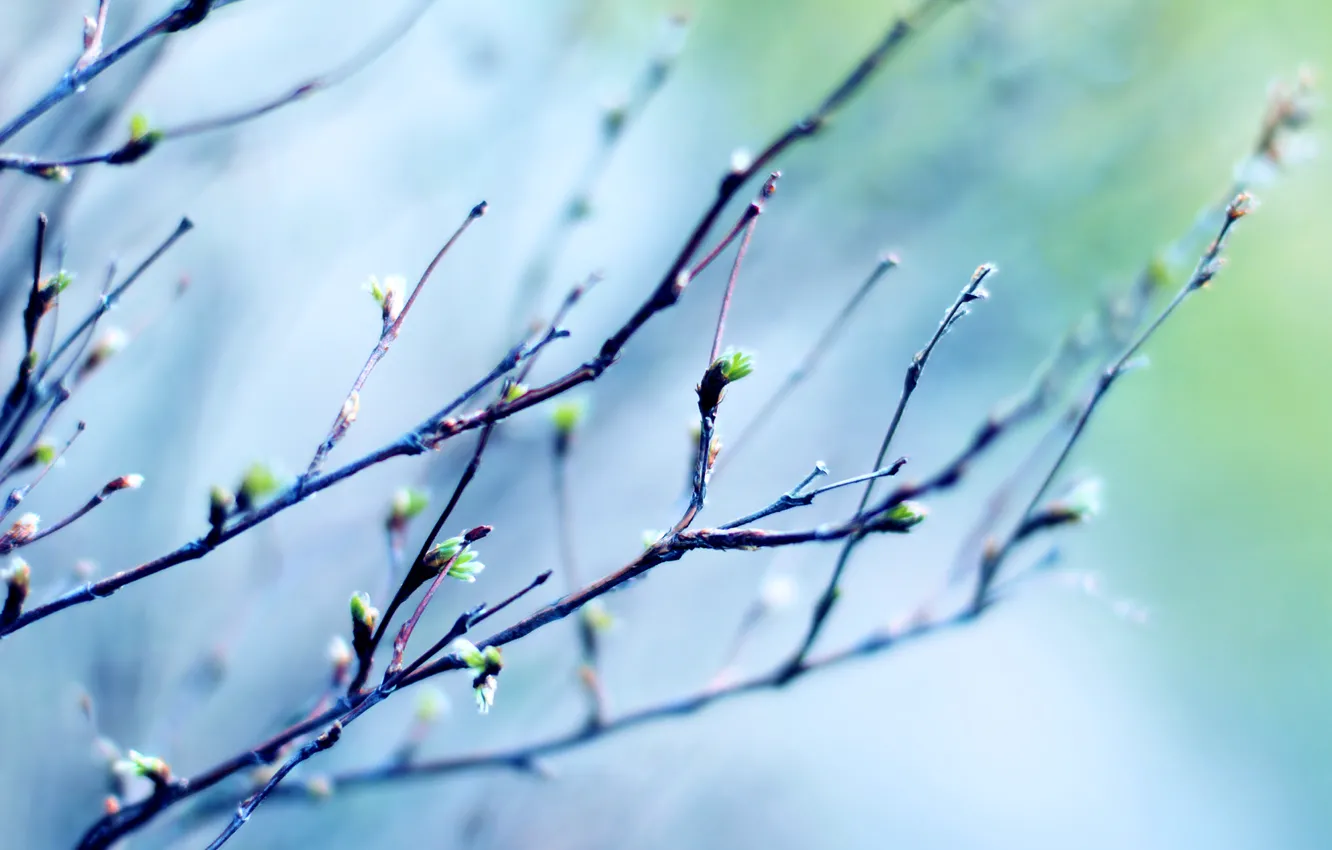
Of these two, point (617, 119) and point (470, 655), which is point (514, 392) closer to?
point (470, 655)

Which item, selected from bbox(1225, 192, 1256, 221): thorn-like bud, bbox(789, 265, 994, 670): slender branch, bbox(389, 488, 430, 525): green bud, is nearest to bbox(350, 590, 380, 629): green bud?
bbox(389, 488, 430, 525): green bud

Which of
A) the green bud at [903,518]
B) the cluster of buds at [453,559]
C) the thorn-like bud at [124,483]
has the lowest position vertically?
the green bud at [903,518]

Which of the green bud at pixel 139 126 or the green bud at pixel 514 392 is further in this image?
the green bud at pixel 139 126

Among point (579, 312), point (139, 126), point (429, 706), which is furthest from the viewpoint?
point (579, 312)

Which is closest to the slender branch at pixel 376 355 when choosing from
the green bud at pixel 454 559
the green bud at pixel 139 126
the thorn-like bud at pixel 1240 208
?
the green bud at pixel 454 559

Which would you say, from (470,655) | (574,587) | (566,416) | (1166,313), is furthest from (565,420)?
(1166,313)

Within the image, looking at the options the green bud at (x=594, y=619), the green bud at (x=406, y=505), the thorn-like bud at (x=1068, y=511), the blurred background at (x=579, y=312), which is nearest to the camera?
the thorn-like bud at (x=1068, y=511)

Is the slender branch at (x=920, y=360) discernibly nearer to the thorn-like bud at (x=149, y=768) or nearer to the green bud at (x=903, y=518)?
the green bud at (x=903, y=518)

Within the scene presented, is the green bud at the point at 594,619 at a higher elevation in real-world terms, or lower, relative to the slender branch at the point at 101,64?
lower
